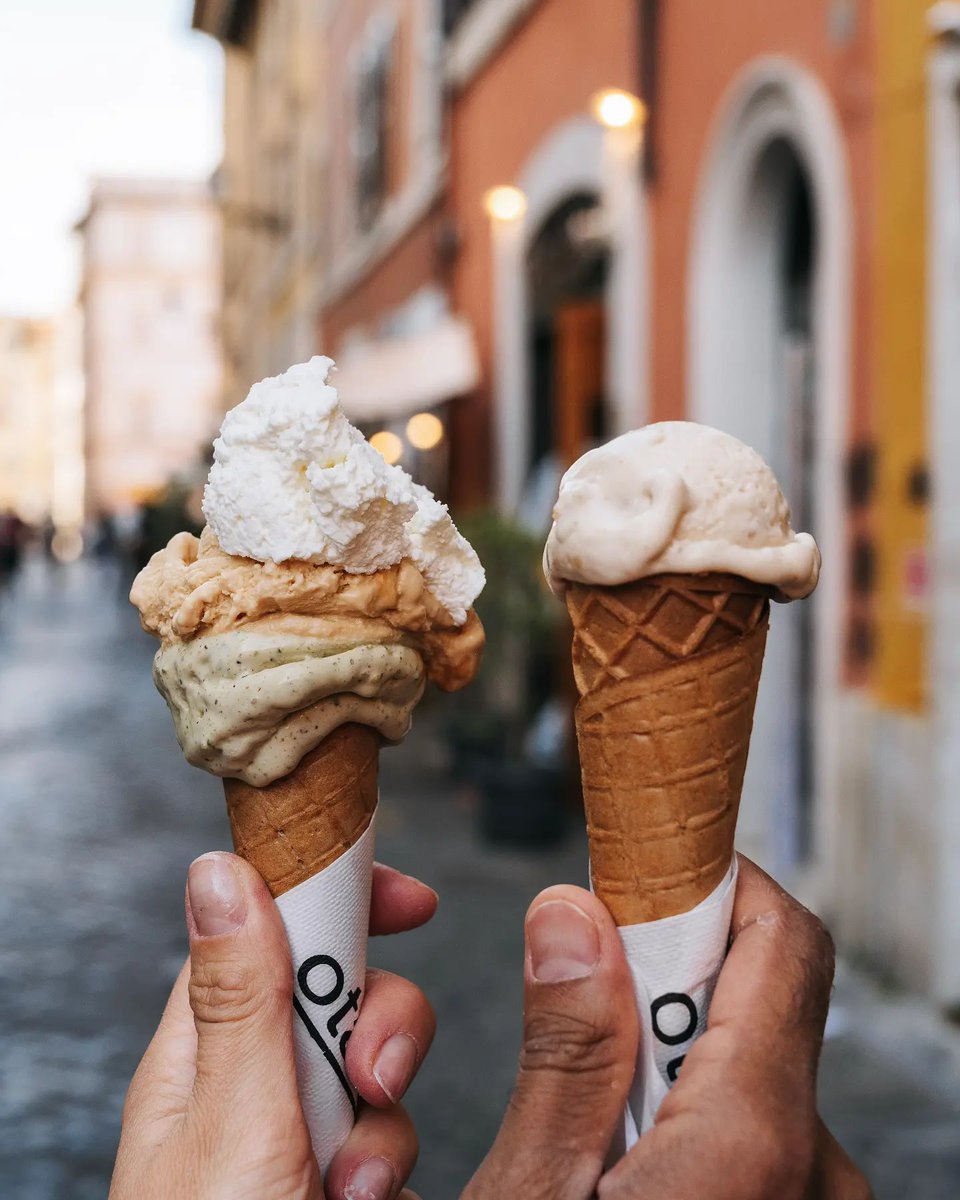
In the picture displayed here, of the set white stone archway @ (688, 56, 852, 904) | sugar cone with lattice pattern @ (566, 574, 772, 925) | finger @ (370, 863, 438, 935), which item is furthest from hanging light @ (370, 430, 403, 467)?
Result: sugar cone with lattice pattern @ (566, 574, 772, 925)

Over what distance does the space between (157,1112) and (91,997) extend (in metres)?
3.65

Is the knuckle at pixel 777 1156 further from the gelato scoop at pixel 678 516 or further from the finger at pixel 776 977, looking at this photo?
the gelato scoop at pixel 678 516

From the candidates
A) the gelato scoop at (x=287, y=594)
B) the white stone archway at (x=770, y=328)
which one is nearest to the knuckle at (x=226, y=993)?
the gelato scoop at (x=287, y=594)

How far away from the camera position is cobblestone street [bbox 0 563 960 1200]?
396 centimetres

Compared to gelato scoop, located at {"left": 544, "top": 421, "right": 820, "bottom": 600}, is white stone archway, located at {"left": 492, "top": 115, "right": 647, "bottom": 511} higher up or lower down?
higher up

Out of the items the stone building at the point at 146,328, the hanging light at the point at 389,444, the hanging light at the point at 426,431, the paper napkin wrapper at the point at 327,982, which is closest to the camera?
the paper napkin wrapper at the point at 327,982

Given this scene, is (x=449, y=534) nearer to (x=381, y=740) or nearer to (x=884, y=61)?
(x=381, y=740)

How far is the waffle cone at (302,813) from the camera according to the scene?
185 centimetres

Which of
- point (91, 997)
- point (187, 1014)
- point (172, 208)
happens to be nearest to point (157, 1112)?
point (187, 1014)

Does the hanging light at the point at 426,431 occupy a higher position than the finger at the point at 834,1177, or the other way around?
the hanging light at the point at 426,431

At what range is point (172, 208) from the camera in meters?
57.5

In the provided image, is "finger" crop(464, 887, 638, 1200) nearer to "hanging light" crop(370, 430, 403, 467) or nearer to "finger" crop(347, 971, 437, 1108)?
"finger" crop(347, 971, 437, 1108)

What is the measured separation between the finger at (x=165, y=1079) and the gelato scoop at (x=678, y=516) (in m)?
0.90

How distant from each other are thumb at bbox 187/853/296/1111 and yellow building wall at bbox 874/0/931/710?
11.8 ft
